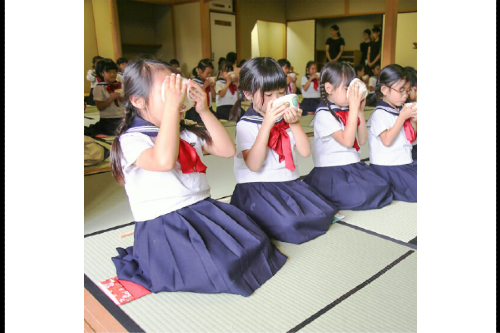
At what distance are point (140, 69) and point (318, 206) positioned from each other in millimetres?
944

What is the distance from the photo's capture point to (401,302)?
4.00 feet

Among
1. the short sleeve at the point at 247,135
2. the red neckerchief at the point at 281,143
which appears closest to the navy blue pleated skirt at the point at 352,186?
the red neckerchief at the point at 281,143

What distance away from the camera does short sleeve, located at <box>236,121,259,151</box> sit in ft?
5.62

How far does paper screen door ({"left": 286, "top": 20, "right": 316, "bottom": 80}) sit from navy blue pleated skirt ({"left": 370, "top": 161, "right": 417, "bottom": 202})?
8.47 meters

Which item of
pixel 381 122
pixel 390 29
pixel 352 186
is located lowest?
pixel 352 186

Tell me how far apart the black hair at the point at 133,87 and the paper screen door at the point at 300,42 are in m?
9.36

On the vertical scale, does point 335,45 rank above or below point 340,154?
above

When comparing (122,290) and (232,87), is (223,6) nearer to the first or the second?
(232,87)

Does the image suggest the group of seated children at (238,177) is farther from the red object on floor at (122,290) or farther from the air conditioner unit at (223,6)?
the air conditioner unit at (223,6)

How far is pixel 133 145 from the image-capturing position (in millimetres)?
1270

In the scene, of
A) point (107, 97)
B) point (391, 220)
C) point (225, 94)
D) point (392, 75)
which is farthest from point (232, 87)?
point (391, 220)

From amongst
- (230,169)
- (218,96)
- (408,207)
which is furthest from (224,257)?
(218,96)

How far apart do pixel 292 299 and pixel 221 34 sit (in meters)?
8.15

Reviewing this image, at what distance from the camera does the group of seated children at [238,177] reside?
50.0 inches
